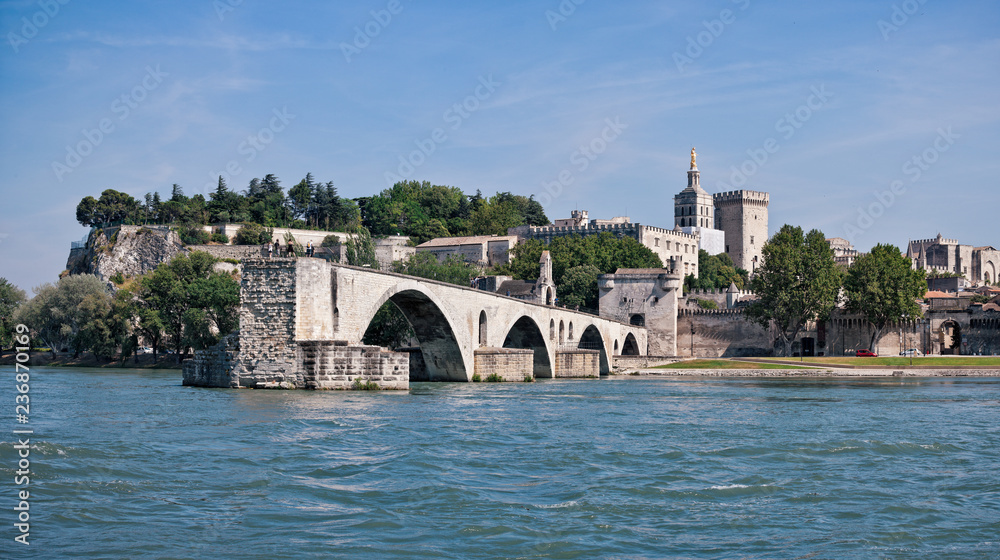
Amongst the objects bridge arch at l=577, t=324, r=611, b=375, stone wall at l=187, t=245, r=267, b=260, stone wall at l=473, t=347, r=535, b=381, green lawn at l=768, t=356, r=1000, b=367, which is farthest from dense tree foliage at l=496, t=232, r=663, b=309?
stone wall at l=473, t=347, r=535, b=381

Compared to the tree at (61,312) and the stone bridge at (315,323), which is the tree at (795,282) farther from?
the tree at (61,312)

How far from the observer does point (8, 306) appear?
2544 inches

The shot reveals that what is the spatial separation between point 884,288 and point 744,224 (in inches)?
2059

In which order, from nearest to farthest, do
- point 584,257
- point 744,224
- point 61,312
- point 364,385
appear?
1. point 364,385
2. point 61,312
3. point 584,257
4. point 744,224

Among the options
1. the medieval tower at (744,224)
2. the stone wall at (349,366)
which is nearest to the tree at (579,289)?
the medieval tower at (744,224)

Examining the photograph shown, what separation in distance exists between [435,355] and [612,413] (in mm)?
14553

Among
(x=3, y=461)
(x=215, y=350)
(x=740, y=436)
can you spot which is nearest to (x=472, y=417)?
(x=740, y=436)

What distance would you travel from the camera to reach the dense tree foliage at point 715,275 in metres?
104

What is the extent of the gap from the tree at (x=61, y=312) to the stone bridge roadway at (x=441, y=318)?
27210 millimetres

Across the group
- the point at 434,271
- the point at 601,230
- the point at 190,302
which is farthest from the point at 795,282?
the point at 190,302

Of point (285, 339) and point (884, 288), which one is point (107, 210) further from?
point (285, 339)

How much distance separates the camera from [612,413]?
84.5ft

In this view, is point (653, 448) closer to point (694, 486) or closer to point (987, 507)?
point (694, 486)

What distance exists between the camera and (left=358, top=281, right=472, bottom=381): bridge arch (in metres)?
35.4
